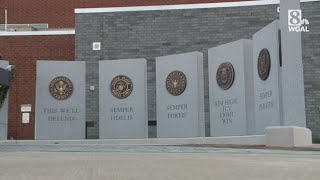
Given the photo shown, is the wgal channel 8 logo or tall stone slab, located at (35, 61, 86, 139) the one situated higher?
the wgal channel 8 logo

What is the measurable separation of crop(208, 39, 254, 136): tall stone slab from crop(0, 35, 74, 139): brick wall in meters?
9.94

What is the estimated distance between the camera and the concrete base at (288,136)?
17203 millimetres

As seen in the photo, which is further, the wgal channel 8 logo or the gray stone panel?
the wgal channel 8 logo

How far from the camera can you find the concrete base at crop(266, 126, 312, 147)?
17203 millimetres

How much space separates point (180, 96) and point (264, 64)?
5010 millimetres

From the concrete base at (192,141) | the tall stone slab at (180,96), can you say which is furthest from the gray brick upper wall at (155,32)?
the concrete base at (192,141)

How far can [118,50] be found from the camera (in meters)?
28.1

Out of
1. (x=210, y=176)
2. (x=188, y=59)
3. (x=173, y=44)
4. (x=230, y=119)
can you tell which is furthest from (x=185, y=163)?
(x=173, y=44)

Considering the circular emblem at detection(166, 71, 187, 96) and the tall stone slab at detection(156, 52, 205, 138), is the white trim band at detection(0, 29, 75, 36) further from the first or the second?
the circular emblem at detection(166, 71, 187, 96)

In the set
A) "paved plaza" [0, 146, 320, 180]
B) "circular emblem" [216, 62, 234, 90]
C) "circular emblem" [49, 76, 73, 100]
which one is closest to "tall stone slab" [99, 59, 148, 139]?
"circular emblem" [49, 76, 73, 100]

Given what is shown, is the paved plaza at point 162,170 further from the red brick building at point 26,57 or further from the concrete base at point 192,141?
the red brick building at point 26,57

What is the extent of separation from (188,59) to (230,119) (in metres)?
3.27

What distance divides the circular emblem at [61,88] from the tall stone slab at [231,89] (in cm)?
652

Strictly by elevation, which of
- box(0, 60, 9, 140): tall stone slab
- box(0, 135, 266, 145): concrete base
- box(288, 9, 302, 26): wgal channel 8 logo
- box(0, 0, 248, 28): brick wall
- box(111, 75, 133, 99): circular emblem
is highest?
box(0, 0, 248, 28): brick wall
